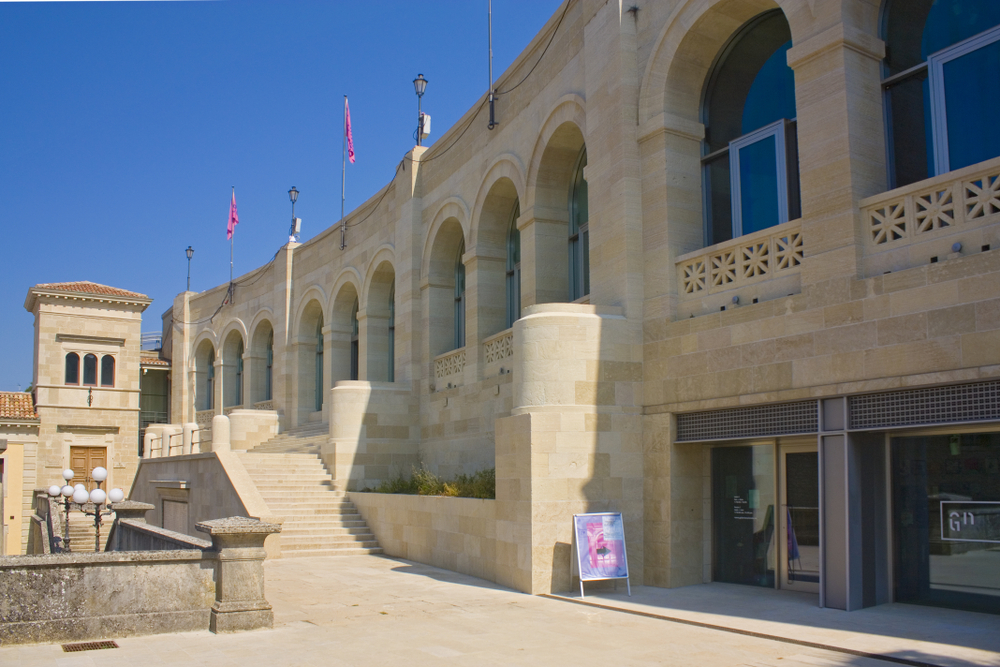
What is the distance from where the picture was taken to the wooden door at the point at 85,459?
3819cm

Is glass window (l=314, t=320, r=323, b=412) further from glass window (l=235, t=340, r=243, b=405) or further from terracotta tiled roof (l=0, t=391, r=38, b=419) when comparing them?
terracotta tiled roof (l=0, t=391, r=38, b=419)

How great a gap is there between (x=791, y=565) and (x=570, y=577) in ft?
Answer: 9.92

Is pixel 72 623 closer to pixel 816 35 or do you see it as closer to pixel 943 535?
pixel 943 535

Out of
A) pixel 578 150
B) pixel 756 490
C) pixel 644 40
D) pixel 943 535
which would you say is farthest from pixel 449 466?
pixel 943 535

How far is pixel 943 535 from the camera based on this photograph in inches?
388

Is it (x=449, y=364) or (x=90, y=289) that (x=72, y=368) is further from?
(x=449, y=364)

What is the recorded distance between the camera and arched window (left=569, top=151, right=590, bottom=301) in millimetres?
17356

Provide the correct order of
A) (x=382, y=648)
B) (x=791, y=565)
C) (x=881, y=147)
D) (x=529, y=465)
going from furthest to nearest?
(x=529, y=465), (x=791, y=565), (x=881, y=147), (x=382, y=648)

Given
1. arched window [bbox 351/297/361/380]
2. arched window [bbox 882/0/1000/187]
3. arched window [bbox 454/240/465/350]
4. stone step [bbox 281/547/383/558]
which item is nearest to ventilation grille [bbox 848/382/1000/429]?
arched window [bbox 882/0/1000/187]

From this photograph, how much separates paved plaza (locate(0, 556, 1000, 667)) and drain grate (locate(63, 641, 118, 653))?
110 mm

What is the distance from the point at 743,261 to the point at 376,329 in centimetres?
1570

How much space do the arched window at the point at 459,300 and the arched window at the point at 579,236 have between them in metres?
5.37

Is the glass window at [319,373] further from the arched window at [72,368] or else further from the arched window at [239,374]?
the arched window at [72,368]

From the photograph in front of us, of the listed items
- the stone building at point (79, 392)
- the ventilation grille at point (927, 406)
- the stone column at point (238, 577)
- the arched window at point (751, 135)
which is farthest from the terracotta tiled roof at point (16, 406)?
the ventilation grille at point (927, 406)
